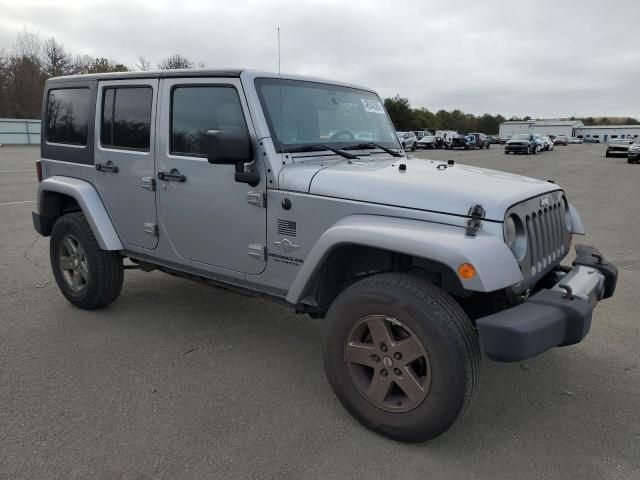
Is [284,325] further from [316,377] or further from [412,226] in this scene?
[412,226]

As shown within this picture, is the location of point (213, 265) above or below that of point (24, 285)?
above

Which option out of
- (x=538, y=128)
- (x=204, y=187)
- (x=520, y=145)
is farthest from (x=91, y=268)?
(x=538, y=128)

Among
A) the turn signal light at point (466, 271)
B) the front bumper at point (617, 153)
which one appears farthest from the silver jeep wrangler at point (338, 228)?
the front bumper at point (617, 153)

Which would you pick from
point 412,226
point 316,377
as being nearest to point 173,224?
point 316,377

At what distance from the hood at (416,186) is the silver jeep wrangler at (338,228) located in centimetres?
1

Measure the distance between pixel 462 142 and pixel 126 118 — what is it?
1763 inches

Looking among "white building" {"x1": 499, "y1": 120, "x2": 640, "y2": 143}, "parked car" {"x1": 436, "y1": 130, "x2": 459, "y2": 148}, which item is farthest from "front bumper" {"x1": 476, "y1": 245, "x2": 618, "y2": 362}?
"white building" {"x1": 499, "y1": 120, "x2": 640, "y2": 143}

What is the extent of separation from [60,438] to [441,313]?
212 cm

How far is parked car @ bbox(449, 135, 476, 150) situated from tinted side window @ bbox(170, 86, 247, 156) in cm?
Answer: 4431

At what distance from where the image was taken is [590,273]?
3.12m

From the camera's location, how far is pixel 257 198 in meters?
3.24

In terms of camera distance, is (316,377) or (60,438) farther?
(316,377)

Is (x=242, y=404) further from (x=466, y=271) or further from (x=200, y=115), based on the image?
(x=200, y=115)

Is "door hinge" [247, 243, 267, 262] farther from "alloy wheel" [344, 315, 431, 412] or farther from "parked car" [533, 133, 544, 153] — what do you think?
"parked car" [533, 133, 544, 153]
